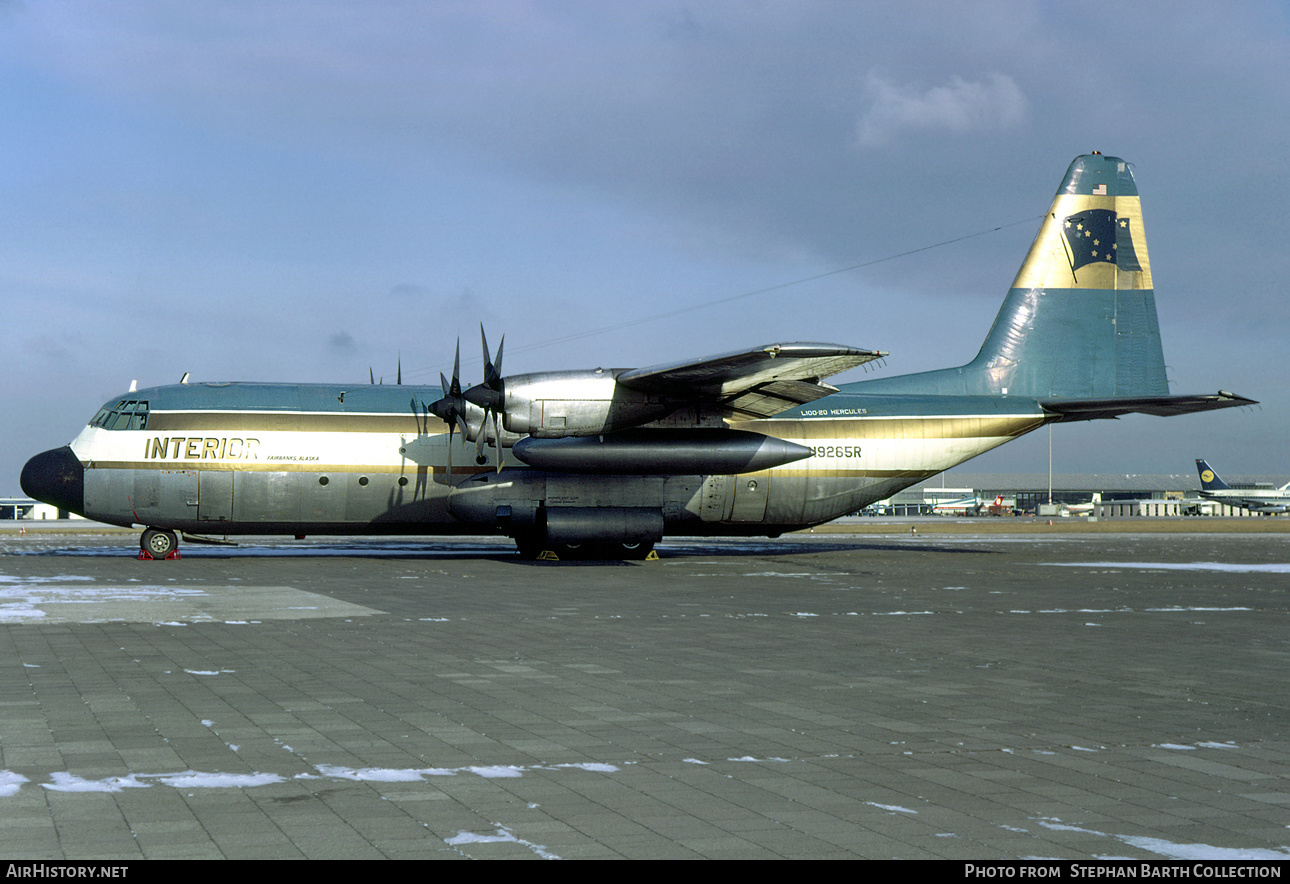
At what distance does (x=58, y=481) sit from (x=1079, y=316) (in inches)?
1111

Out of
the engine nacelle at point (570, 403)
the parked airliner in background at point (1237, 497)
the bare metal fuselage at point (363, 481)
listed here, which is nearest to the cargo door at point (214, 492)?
the bare metal fuselage at point (363, 481)

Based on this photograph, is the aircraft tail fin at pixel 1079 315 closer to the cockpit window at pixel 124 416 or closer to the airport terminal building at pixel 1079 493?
the cockpit window at pixel 124 416

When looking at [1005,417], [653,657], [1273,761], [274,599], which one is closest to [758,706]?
[653,657]

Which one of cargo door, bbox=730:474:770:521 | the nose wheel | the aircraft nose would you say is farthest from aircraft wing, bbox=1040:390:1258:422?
the aircraft nose

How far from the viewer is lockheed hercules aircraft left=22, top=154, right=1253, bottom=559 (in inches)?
1025

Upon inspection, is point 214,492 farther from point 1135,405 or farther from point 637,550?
point 1135,405

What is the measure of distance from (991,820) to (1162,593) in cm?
1639

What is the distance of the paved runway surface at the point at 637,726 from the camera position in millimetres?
5738

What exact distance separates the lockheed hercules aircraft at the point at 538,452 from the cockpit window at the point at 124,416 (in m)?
0.04

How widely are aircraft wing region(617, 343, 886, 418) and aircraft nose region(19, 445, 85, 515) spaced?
13.8 meters

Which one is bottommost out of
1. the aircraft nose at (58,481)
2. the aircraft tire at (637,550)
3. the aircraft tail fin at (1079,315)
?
the aircraft tire at (637,550)

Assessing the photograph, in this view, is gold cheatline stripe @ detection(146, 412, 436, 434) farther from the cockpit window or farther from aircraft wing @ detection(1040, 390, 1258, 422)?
aircraft wing @ detection(1040, 390, 1258, 422)

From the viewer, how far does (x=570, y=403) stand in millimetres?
25406

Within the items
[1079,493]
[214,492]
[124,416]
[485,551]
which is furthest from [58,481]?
[1079,493]
